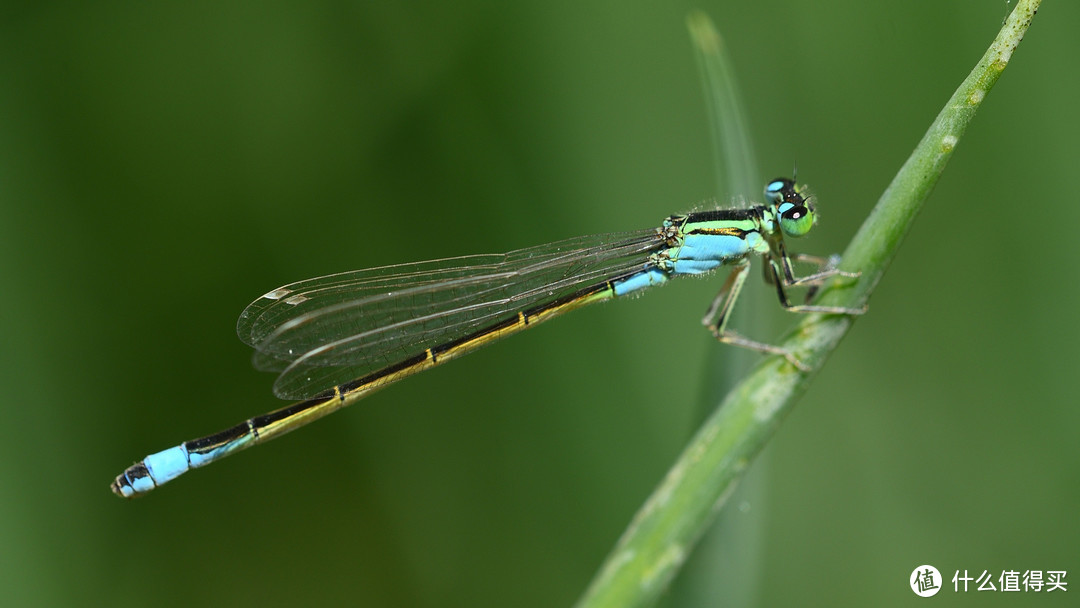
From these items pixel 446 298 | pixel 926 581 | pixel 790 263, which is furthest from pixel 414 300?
pixel 926 581

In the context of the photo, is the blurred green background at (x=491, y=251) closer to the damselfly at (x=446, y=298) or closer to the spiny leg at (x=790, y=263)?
the damselfly at (x=446, y=298)

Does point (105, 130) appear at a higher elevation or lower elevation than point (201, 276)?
higher

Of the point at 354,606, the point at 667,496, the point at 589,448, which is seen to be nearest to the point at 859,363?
the point at 589,448

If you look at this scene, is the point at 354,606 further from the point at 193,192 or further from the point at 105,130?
the point at 105,130

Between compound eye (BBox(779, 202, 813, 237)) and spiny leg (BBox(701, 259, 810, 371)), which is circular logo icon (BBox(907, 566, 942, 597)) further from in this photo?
compound eye (BBox(779, 202, 813, 237))

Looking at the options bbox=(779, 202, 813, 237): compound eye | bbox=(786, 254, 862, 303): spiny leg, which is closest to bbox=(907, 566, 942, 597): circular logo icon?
bbox=(786, 254, 862, 303): spiny leg

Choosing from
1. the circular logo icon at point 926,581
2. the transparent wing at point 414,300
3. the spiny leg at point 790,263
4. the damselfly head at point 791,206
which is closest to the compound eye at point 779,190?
the damselfly head at point 791,206

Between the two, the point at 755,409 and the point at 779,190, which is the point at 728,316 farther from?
the point at 755,409
